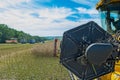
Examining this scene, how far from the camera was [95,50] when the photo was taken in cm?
293

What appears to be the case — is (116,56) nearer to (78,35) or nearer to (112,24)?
(78,35)

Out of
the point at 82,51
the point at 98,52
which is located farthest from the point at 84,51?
the point at 98,52

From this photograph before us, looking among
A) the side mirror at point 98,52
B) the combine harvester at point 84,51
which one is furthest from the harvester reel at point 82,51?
the side mirror at point 98,52

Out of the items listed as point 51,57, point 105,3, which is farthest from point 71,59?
point 51,57

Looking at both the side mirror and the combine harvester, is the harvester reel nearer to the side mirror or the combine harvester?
the combine harvester

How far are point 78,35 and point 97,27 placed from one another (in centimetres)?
24

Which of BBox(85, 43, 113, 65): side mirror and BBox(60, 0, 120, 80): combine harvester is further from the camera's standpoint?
BBox(60, 0, 120, 80): combine harvester

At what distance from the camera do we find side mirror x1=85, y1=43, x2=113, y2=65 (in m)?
2.92

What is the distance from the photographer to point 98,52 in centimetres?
293

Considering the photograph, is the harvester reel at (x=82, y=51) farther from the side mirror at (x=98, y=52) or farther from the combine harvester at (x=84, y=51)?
the side mirror at (x=98, y=52)

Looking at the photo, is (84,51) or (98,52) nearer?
(98,52)

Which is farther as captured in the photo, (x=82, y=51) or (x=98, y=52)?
(x=82, y=51)

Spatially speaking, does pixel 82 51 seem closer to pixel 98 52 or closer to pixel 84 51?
pixel 84 51

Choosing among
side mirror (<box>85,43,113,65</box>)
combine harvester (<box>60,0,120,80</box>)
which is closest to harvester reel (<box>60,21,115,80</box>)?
combine harvester (<box>60,0,120,80</box>)
